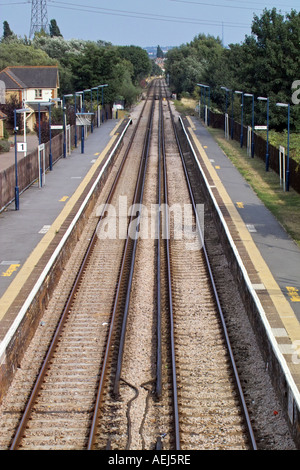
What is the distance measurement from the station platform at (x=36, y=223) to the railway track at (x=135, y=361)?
1103mm

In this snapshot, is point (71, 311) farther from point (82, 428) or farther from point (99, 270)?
point (82, 428)

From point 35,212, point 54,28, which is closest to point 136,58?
point 54,28

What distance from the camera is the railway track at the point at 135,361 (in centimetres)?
1120

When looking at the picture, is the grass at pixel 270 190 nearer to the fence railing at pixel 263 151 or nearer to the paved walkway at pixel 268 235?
the paved walkway at pixel 268 235

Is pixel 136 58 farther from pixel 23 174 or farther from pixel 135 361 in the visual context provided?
pixel 135 361

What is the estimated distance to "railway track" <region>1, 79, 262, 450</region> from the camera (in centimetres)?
1120

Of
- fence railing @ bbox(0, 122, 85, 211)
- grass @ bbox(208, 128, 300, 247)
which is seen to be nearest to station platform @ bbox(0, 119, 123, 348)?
fence railing @ bbox(0, 122, 85, 211)

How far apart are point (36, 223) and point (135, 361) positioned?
1057 centimetres

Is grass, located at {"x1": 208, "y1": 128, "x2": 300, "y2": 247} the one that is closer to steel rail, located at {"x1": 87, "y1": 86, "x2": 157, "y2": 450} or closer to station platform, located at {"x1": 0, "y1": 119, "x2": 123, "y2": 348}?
steel rail, located at {"x1": 87, "y1": 86, "x2": 157, "y2": 450}

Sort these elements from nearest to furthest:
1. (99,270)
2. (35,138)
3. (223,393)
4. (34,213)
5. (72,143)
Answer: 1. (223,393)
2. (99,270)
3. (34,213)
4. (72,143)
5. (35,138)

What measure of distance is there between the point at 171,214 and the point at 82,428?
650 inches

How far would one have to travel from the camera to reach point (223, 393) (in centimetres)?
1255

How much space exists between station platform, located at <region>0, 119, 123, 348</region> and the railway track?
1.10 meters

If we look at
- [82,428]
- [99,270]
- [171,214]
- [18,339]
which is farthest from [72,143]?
[82,428]
